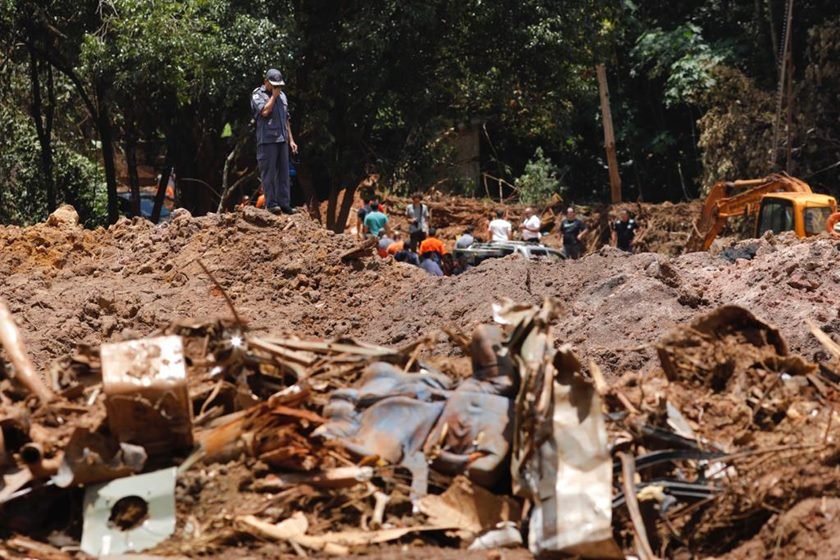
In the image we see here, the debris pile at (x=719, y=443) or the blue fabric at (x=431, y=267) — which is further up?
the debris pile at (x=719, y=443)

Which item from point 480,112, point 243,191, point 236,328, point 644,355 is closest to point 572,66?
point 480,112

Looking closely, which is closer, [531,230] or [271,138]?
[271,138]

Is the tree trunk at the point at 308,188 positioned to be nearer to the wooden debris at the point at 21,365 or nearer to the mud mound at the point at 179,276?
the mud mound at the point at 179,276

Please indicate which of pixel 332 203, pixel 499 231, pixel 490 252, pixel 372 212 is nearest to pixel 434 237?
pixel 372 212

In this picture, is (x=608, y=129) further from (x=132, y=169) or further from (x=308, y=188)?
(x=132, y=169)

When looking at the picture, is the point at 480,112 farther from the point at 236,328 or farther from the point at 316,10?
the point at 236,328

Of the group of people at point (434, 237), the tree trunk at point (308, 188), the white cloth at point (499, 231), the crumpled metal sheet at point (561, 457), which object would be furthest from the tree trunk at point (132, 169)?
the crumpled metal sheet at point (561, 457)

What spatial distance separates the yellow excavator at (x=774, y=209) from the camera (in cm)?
2120

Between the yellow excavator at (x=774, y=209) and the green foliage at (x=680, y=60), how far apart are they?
9.60m

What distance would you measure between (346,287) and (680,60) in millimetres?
20051

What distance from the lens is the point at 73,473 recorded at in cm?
653

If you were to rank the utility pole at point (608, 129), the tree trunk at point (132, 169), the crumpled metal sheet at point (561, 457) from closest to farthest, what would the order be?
the crumpled metal sheet at point (561, 457), the tree trunk at point (132, 169), the utility pole at point (608, 129)

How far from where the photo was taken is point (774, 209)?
72.2 ft

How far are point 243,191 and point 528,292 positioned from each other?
14719mm
